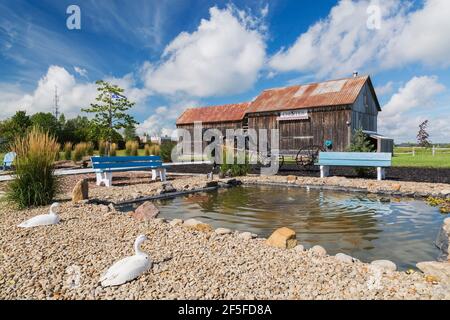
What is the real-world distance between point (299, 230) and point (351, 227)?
881 mm

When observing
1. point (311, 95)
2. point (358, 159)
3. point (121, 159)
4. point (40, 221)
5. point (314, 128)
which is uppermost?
point (311, 95)

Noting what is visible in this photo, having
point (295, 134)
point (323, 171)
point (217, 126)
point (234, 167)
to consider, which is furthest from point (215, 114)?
point (323, 171)

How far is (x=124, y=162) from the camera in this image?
33.6 feet

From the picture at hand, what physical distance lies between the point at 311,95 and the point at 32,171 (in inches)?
809

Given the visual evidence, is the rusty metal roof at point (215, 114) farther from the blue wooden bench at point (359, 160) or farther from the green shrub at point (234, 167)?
the blue wooden bench at point (359, 160)

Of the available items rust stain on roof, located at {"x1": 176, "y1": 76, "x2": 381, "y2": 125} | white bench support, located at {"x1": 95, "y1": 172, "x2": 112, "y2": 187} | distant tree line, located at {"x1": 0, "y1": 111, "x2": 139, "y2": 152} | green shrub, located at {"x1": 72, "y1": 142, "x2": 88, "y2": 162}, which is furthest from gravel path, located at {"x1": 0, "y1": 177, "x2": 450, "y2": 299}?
rust stain on roof, located at {"x1": 176, "y1": 76, "x2": 381, "y2": 125}

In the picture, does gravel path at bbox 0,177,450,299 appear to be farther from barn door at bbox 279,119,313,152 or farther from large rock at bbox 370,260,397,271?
barn door at bbox 279,119,313,152

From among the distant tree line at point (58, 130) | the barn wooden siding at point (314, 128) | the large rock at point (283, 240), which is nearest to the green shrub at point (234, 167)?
the distant tree line at point (58, 130)

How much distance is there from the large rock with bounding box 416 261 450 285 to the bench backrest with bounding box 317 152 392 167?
757 centimetres

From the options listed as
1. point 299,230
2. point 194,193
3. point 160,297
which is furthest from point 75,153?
point 160,297

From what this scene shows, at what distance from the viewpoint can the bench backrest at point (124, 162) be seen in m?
9.38

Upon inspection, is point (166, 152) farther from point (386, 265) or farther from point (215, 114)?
point (386, 265)

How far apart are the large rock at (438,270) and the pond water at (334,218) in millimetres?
414
